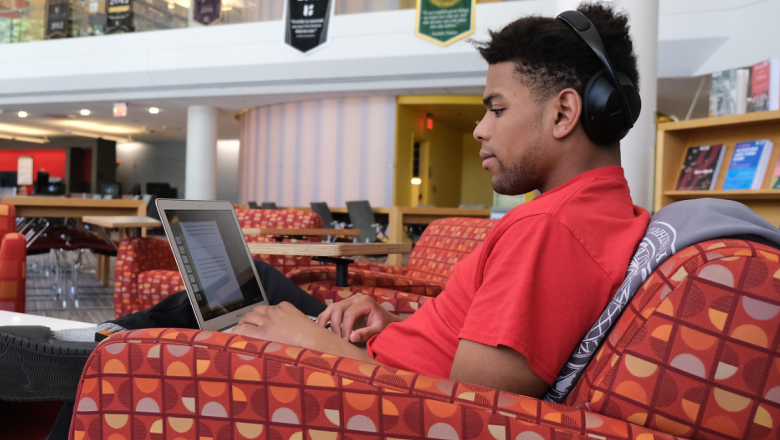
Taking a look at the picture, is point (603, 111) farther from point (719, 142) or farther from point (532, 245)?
point (719, 142)

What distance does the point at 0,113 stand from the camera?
11.3 m

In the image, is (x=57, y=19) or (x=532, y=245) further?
(x=57, y=19)

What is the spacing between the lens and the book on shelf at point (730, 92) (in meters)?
3.11

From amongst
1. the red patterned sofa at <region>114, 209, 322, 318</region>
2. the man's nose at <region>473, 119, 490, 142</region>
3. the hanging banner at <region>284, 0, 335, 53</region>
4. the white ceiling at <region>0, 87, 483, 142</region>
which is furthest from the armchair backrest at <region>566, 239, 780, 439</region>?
the hanging banner at <region>284, 0, 335, 53</region>

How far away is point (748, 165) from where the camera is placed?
9.75 feet

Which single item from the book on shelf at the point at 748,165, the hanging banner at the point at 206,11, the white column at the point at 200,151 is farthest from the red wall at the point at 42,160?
the book on shelf at the point at 748,165

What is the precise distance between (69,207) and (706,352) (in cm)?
435

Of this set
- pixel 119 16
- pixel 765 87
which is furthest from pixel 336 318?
pixel 119 16

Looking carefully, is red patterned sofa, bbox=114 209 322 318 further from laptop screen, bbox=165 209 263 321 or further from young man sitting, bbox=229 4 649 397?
young man sitting, bbox=229 4 649 397

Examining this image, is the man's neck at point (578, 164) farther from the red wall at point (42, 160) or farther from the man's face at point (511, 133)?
the red wall at point (42, 160)

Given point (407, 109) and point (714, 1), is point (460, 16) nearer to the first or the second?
point (407, 109)

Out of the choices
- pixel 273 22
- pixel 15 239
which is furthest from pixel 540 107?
pixel 273 22

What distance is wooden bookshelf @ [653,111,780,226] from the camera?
2.91m

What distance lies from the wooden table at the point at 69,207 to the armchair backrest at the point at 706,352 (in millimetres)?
4031
